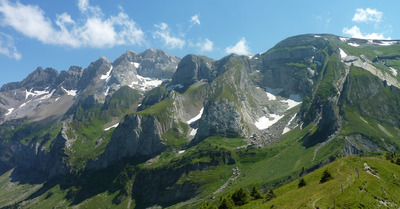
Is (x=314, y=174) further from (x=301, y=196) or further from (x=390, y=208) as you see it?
(x=390, y=208)

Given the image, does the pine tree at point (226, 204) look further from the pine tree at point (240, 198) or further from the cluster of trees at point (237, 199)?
the pine tree at point (240, 198)

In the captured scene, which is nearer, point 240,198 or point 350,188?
point 350,188

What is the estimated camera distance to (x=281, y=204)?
59062 mm

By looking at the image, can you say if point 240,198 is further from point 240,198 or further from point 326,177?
point 326,177

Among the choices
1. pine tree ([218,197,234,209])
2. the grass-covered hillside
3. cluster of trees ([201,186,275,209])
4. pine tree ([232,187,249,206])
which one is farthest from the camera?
pine tree ([232,187,249,206])

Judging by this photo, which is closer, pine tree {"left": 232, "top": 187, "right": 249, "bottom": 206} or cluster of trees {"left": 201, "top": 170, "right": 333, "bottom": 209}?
cluster of trees {"left": 201, "top": 170, "right": 333, "bottom": 209}

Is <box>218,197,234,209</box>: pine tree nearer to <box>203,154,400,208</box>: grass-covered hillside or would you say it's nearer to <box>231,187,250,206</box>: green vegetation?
<box>203,154,400,208</box>: grass-covered hillside

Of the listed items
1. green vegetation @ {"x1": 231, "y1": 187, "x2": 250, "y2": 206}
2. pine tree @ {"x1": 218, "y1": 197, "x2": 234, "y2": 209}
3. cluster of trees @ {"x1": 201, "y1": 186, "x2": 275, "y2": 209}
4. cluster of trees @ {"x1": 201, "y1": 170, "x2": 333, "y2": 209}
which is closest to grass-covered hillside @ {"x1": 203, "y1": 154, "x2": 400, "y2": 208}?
cluster of trees @ {"x1": 201, "y1": 170, "x2": 333, "y2": 209}

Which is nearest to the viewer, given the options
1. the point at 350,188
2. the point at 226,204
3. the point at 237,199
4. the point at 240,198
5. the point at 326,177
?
the point at 350,188

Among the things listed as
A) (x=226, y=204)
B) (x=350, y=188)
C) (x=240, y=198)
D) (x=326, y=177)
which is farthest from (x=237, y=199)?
(x=350, y=188)

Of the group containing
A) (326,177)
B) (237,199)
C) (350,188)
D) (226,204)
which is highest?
(350,188)

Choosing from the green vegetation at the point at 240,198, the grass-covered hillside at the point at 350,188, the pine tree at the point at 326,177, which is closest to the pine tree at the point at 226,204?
the grass-covered hillside at the point at 350,188

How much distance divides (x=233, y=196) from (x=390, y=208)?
131 ft

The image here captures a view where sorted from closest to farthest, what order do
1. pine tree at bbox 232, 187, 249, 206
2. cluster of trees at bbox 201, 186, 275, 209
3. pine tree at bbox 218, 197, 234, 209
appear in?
1. pine tree at bbox 218, 197, 234, 209
2. cluster of trees at bbox 201, 186, 275, 209
3. pine tree at bbox 232, 187, 249, 206
